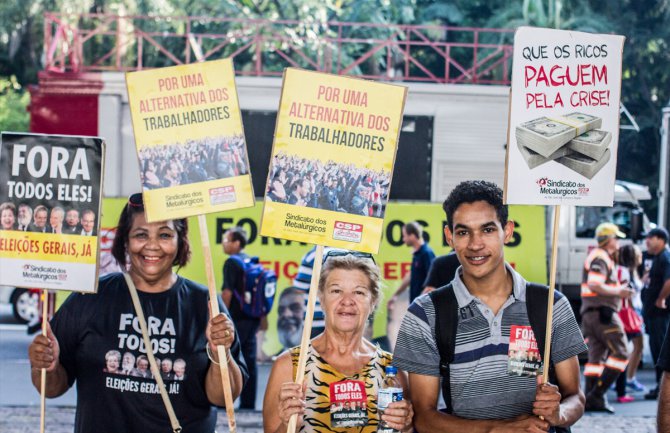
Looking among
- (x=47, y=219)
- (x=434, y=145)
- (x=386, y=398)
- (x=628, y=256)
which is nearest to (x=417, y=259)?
(x=628, y=256)

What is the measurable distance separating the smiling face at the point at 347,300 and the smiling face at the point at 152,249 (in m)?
0.72

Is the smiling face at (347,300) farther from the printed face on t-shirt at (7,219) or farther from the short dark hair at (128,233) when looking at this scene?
the printed face on t-shirt at (7,219)

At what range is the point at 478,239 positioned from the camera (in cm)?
415

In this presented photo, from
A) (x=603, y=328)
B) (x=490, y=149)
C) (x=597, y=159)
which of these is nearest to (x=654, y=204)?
(x=490, y=149)

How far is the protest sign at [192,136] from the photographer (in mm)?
4383

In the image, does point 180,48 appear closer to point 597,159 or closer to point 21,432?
point 21,432

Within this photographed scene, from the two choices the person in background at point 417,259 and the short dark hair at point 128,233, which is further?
the person in background at point 417,259

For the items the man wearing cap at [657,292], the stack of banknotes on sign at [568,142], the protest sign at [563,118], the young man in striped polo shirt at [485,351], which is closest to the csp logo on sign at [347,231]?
the young man in striped polo shirt at [485,351]

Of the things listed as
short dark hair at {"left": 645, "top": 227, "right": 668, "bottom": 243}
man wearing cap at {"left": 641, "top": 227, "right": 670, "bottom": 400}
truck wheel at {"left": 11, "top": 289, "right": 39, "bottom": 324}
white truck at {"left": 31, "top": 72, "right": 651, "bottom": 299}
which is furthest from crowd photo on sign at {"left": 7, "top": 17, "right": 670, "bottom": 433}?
truck wheel at {"left": 11, "top": 289, "right": 39, "bottom": 324}

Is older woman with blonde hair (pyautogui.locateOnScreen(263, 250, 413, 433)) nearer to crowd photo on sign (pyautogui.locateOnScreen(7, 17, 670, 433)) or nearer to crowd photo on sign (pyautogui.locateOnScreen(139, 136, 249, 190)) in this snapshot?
crowd photo on sign (pyautogui.locateOnScreen(7, 17, 670, 433))

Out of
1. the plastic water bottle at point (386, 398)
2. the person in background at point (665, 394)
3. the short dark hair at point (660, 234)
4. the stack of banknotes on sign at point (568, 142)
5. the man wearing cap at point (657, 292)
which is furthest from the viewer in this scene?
the short dark hair at point (660, 234)

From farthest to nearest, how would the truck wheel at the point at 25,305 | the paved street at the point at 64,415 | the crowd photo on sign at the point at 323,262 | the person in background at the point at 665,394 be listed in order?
1. the truck wheel at the point at 25,305
2. the paved street at the point at 64,415
3. the person in background at the point at 665,394
4. the crowd photo on sign at the point at 323,262

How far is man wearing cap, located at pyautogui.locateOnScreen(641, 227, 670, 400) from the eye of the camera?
36.2ft

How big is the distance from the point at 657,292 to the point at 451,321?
7651mm
